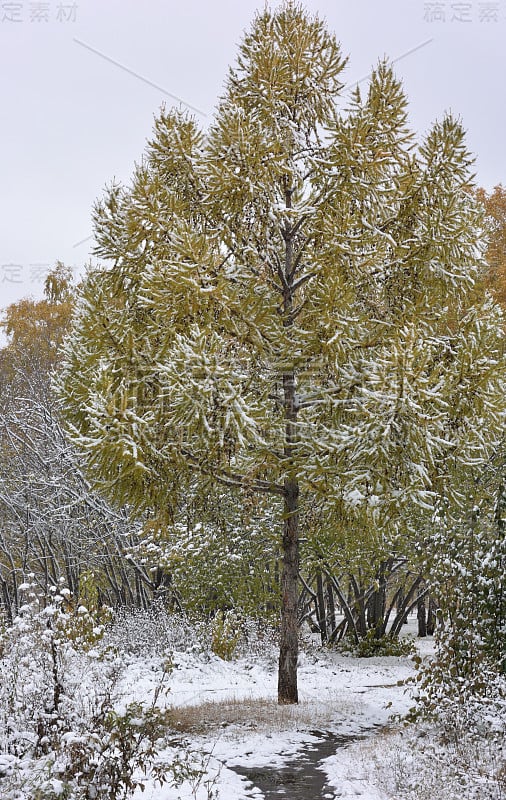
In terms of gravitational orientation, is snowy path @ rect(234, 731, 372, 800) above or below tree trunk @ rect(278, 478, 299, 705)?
below

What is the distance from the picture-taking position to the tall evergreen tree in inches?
314

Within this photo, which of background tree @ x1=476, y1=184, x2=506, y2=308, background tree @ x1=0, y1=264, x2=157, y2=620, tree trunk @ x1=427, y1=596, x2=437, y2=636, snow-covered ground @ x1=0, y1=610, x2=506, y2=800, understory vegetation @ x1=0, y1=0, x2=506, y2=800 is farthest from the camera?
background tree @ x1=476, y1=184, x2=506, y2=308

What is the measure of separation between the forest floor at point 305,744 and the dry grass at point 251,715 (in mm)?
14

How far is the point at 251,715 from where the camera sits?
8781 millimetres

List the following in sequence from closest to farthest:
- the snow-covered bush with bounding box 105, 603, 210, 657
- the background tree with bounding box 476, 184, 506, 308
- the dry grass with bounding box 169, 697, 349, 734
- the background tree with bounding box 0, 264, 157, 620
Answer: the dry grass with bounding box 169, 697, 349, 734 → the snow-covered bush with bounding box 105, 603, 210, 657 → the background tree with bounding box 0, 264, 157, 620 → the background tree with bounding box 476, 184, 506, 308

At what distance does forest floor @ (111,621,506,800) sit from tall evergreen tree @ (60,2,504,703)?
1062mm

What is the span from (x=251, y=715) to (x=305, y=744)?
130cm

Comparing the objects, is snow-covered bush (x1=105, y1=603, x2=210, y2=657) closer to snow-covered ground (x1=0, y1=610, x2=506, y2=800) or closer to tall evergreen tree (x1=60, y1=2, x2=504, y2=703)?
snow-covered ground (x1=0, y1=610, x2=506, y2=800)

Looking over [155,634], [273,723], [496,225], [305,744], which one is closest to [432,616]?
[155,634]

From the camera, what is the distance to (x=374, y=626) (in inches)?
695

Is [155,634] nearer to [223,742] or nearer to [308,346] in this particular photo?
[223,742]

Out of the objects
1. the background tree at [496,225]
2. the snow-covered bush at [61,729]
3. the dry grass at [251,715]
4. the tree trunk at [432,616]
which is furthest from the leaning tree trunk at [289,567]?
the background tree at [496,225]

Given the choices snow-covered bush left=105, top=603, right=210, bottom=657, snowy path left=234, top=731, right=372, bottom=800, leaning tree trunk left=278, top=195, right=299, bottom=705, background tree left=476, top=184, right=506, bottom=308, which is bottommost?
snowy path left=234, top=731, right=372, bottom=800

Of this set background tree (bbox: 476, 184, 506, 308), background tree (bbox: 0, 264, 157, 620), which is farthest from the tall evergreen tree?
background tree (bbox: 476, 184, 506, 308)
